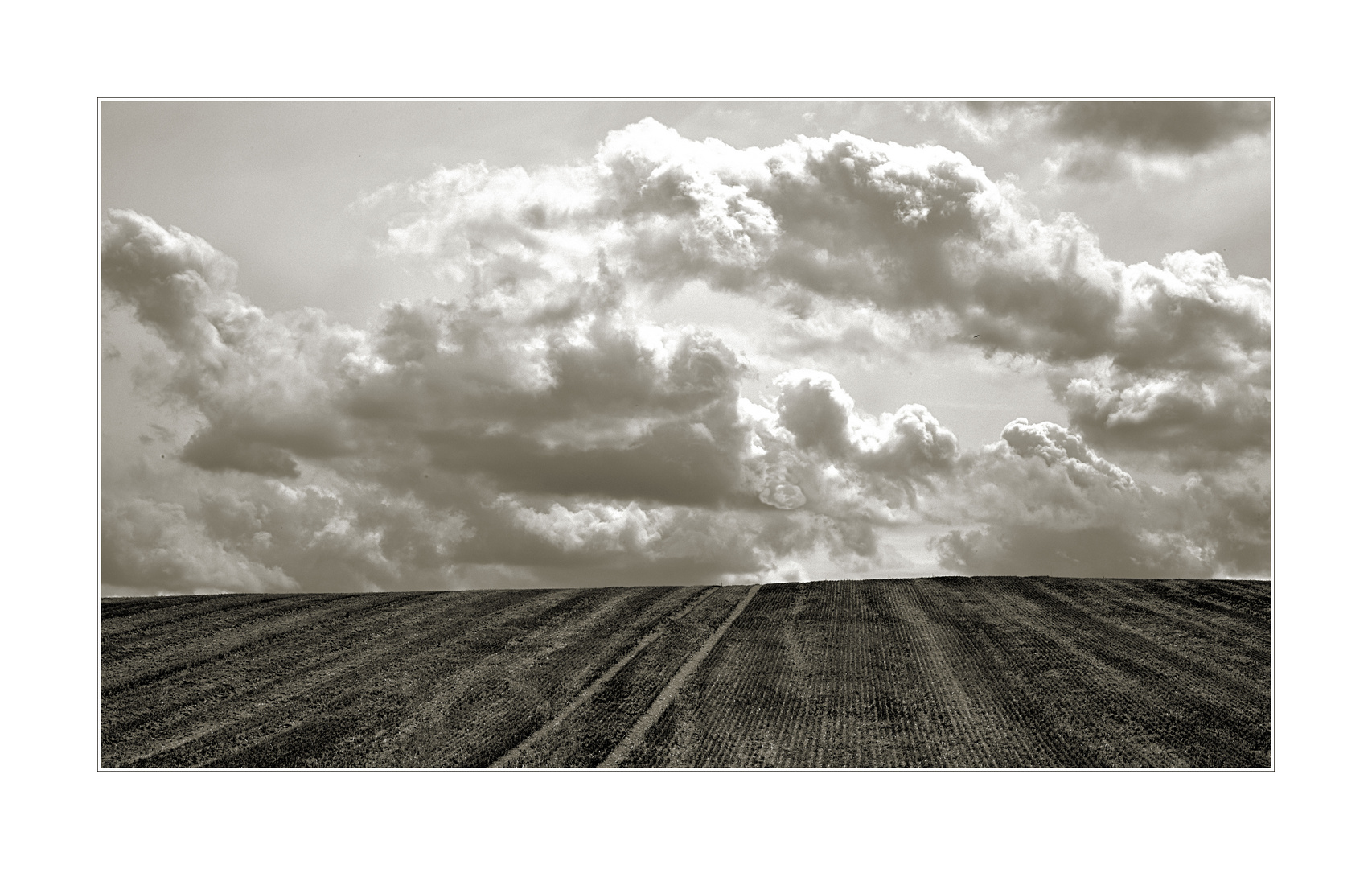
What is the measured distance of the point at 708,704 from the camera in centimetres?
1603

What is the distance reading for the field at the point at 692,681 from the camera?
14281 millimetres

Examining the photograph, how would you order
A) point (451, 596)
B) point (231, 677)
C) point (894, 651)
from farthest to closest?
point (451, 596) → point (894, 651) → point (231, 677)

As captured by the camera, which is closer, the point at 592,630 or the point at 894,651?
the point at 894,651

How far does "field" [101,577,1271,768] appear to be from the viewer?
46.9 ft

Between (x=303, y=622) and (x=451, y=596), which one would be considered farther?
(x=451, y=596)

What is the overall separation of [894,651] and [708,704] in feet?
17.4

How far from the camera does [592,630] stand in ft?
69.0

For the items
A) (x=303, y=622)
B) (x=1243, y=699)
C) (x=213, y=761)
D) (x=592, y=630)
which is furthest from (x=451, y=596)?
(x=1243, y=699)

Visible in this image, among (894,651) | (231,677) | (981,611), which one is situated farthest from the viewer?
(981,611)

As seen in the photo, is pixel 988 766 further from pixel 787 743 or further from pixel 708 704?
pixel 708 704

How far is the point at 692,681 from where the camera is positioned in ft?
57.2

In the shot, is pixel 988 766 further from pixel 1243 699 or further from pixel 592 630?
pixel 592 630

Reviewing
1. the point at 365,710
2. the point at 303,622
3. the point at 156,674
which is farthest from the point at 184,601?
the point at 365,710

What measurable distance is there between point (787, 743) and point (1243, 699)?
8.68 m
